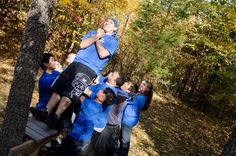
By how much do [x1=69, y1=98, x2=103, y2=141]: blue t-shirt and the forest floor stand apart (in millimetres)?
2919

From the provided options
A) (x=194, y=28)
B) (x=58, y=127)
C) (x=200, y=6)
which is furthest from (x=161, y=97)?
(x=58, y=127)

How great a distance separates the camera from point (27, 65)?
4.12 metres

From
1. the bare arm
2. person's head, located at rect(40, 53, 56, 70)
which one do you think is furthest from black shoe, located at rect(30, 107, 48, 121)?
the bare arm

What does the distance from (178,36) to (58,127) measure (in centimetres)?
1246

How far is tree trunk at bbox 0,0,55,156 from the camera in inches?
161

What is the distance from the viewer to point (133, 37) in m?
16.7

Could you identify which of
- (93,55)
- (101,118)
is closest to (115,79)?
(93,55)

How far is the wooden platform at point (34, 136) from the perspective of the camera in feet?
13.3

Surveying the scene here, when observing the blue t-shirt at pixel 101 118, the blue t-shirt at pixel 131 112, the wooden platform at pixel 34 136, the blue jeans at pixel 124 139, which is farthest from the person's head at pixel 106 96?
the blue jeans at pixel 124 139

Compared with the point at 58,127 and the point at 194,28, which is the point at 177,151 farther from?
the point at 194,28

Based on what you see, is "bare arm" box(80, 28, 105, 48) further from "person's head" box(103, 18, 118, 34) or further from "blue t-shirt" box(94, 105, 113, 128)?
"blue t-shirt" box(94, 105, 113, 128)

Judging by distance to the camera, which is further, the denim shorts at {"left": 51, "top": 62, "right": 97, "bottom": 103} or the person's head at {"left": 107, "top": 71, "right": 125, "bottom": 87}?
the person's head at {"left": 107, "top": 71, "right": 125, "bottom": 87}

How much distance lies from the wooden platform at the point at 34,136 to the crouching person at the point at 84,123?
301 millimetres

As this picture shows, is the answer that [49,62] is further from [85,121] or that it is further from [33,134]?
[33,134]
